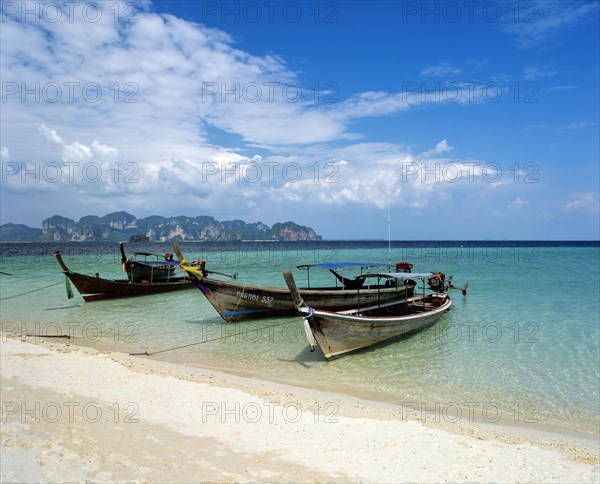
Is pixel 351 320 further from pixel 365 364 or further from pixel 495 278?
pixel 495 278

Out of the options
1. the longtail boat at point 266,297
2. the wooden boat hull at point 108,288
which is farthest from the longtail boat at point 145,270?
the longtail boat at point 266,297

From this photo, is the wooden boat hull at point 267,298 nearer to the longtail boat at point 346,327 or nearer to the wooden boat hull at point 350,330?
the longtail boat at point 346,327

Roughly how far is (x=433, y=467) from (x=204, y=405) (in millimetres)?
3931

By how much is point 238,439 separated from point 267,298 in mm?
10154

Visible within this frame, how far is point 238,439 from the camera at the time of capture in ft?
19.9

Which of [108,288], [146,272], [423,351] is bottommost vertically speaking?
[423,351]

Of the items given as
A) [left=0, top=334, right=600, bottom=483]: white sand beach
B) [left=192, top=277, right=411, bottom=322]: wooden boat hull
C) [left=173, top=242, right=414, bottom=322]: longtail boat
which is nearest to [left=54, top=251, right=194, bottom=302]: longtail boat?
[left=173, top=242, right=414, bottom=322]: longtail boat

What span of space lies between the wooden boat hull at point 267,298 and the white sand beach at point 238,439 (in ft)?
22.0

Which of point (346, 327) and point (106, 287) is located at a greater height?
point (346, 327)

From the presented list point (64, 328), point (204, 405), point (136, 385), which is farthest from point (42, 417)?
point (64, 328)

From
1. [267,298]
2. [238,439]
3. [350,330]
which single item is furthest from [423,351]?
[238,439]

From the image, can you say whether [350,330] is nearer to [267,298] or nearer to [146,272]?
[267,298]

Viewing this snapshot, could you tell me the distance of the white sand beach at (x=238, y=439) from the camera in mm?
5168

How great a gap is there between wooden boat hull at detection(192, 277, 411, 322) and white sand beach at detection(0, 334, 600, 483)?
6700mm
